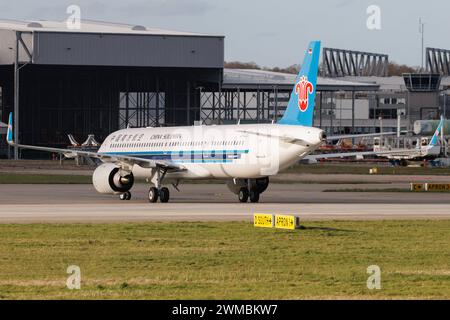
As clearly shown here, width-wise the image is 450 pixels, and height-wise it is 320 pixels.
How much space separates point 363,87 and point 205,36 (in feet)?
84.8

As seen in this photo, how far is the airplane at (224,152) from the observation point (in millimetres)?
47406

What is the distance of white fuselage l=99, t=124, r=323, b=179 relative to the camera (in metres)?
46.8

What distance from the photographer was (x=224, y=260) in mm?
25828

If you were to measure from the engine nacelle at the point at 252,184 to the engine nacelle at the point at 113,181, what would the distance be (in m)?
4.69

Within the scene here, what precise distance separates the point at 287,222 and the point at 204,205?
1380 centimetres

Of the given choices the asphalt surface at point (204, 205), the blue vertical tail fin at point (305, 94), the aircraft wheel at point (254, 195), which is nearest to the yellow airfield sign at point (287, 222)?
the asphalt surface at point (204, 205)

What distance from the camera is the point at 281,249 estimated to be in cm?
2825

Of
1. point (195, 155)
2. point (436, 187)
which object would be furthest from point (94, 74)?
point (195, 155)

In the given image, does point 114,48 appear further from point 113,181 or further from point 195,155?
point 195,155

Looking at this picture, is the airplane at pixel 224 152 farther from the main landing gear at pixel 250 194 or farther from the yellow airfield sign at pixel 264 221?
the yellow airfield sign at pixel 264 221

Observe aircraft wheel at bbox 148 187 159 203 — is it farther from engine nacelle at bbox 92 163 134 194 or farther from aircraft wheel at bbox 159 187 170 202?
engine nacelle at bbox 92 163 134 194

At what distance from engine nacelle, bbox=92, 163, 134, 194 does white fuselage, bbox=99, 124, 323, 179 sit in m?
0.72
